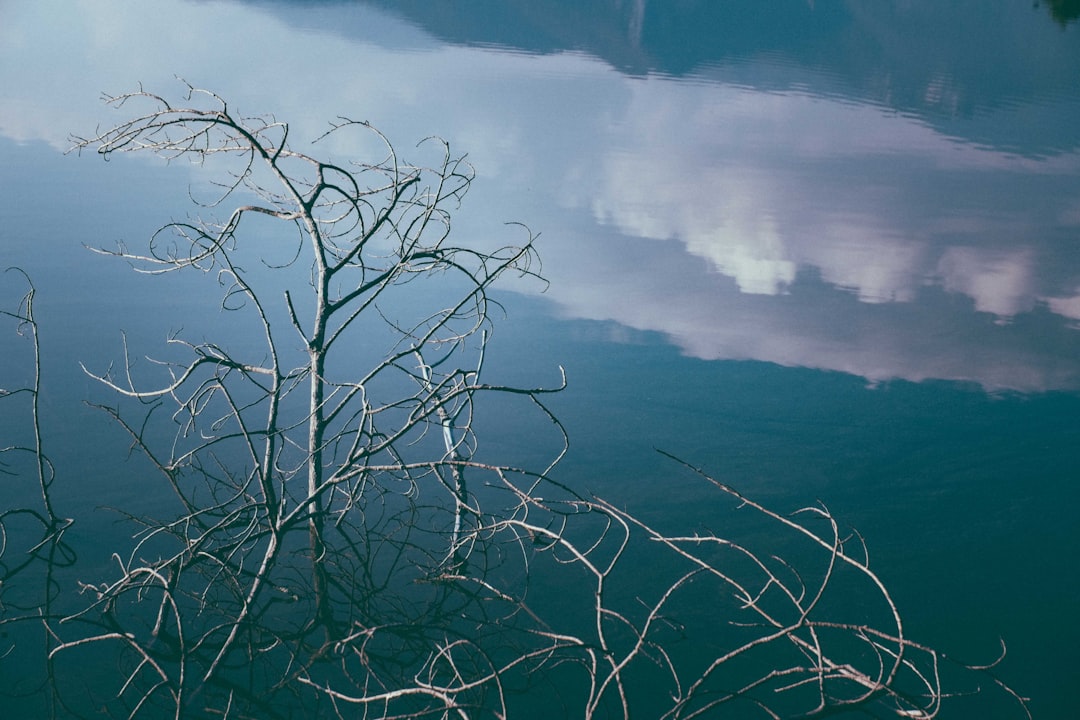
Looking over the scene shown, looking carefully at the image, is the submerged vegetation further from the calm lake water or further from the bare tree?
the calm lake water

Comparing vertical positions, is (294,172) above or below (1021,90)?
below

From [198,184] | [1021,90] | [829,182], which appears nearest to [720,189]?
[829,182]

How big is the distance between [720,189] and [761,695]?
274 inches

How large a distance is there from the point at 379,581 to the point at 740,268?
4.51 meters

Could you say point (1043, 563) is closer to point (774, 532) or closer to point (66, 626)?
point (774, 532)

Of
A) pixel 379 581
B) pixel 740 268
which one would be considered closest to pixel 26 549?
pixel 379 581

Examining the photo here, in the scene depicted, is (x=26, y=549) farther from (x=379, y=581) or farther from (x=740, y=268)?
(x=740, y=268)

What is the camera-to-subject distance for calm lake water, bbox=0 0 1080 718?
4414mm

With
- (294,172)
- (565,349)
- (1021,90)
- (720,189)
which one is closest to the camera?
(565,349)

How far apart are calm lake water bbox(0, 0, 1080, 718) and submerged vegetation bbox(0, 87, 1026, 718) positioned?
0.33m

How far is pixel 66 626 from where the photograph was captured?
128 inches

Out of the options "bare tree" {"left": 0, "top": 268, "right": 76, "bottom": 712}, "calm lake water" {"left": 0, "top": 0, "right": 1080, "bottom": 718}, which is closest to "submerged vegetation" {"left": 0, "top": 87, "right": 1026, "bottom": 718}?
"bare tree" {"left": 0, "top": 268, "right": 76, "bottom": 712}

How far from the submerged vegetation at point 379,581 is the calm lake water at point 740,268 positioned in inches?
12.8

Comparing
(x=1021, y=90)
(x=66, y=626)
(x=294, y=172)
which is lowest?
(x=66, y=626)
